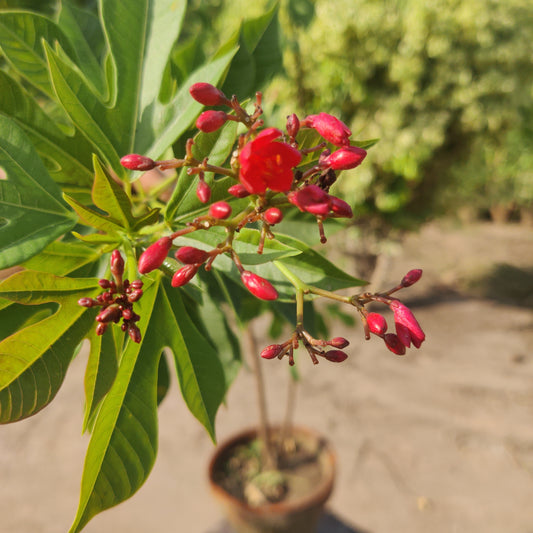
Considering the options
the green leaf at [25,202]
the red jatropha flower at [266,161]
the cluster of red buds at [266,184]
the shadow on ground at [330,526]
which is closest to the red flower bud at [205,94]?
the cluster of red buds at [266,184]

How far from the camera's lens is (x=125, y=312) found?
607 mm

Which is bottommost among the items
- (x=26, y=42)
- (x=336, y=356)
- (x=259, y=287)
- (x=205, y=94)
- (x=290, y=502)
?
(x=290, y=502)

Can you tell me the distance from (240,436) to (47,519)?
1.52 m

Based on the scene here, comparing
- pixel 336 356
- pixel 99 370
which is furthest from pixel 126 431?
pixel 336 356

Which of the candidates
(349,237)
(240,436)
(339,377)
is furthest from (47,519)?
(349,237)

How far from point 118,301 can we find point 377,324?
1.07ft

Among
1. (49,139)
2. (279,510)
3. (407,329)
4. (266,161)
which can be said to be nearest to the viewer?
(266,161)

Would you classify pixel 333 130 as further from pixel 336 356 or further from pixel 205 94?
pixel 336 356

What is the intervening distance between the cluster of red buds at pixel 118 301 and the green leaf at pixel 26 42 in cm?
46

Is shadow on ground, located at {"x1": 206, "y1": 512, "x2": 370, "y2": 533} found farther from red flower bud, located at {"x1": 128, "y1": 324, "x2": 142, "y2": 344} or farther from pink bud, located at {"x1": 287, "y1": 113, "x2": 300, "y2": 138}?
pink bud, located at {"x1": 287, "y1": 113, "x2": 300, "y2": 138}

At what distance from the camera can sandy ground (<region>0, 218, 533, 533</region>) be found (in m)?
3.03

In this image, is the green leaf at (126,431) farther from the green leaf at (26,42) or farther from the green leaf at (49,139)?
the green leaf at (26,42)

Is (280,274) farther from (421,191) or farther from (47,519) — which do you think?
(421,191)

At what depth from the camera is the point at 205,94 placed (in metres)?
0.59
